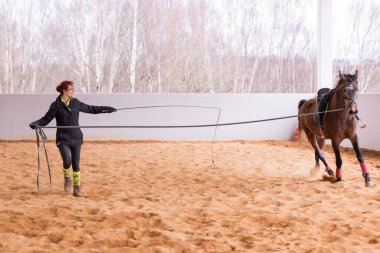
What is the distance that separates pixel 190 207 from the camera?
468 centimetres

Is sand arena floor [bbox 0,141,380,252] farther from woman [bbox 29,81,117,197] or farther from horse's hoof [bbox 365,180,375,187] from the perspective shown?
woman [bbox 29,81,117,197]

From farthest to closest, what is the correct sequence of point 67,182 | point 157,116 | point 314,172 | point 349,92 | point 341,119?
point 157,116
point 314,172
point 341,119
point 349,92
point 67,182

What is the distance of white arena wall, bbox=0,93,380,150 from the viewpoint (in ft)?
36.0

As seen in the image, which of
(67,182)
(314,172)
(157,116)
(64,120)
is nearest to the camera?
(64,120)

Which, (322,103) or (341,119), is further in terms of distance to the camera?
(322,103)

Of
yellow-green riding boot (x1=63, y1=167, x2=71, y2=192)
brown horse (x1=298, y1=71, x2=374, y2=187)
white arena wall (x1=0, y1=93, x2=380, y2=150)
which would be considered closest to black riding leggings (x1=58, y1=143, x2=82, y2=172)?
yellow-green riding boot (x1=63, y1=167, x2=71, y2=192)

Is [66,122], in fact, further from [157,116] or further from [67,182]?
[157,116]

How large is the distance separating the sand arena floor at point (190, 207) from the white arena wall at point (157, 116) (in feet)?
8.83

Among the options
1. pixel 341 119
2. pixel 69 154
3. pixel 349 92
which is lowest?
pixel 69 154

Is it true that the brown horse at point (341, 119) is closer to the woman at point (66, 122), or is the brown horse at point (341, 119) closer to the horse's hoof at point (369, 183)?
the horse's hoof at point (369, 183)

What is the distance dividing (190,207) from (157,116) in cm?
645

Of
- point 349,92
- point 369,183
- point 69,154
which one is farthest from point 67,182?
point 369,183

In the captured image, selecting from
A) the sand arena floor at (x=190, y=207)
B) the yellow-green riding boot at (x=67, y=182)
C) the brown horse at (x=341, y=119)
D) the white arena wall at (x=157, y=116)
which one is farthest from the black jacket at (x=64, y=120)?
the white arena wall at (x=157, y=116)

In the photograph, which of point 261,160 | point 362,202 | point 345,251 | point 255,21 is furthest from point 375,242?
point 255,21
